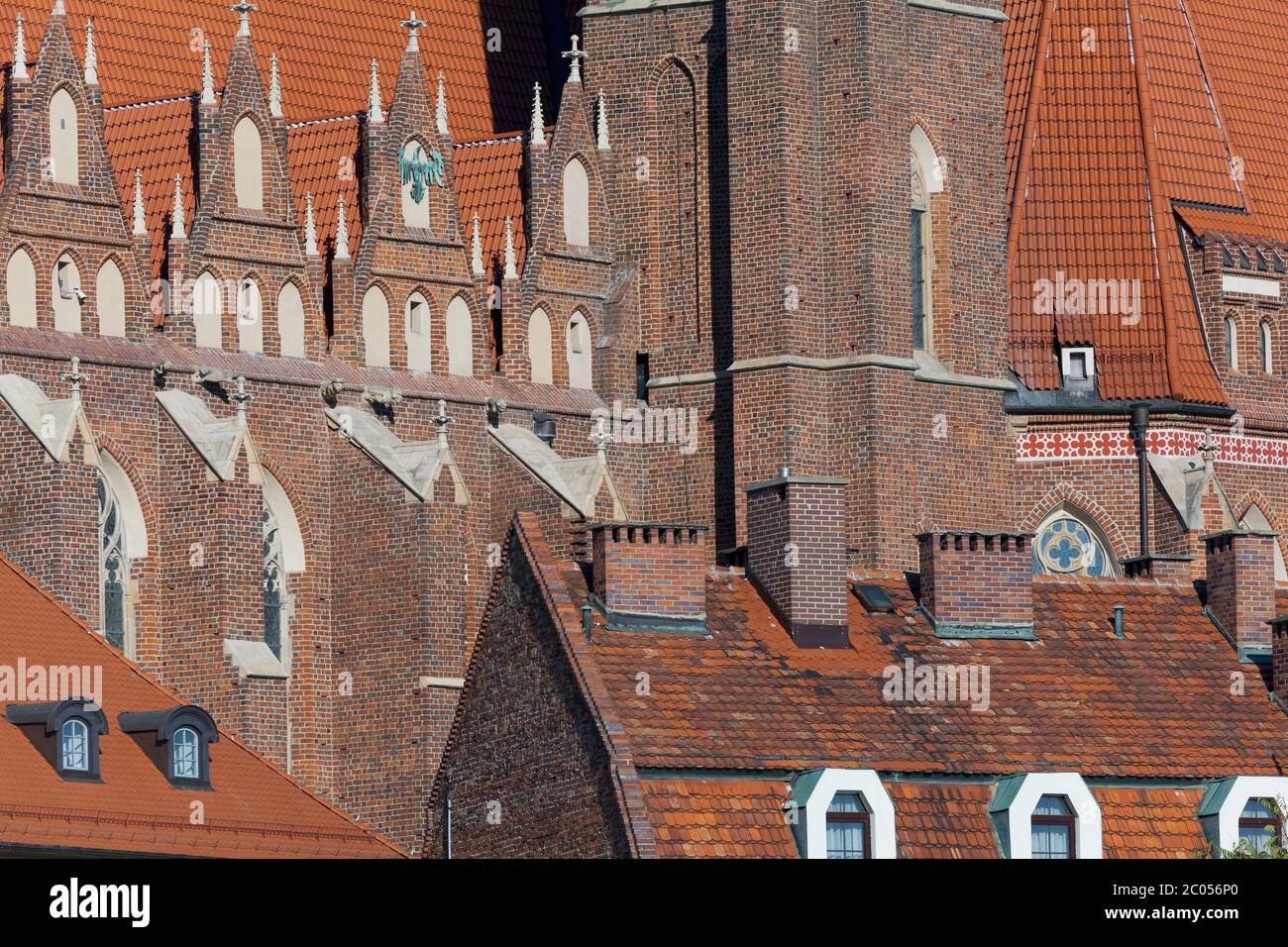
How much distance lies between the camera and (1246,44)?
252 feet

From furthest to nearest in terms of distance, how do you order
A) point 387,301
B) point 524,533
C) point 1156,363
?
point 1156,363 < point 387,301 < point 524,533

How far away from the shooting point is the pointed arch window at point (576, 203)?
225 feet

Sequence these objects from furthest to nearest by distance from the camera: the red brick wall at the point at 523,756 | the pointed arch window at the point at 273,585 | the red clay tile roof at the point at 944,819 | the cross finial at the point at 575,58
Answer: the cross finial at the point at 575,58
the pointed arch window at the point at 273,585
the red clay tile roof at the point at 944,819
the red brick wall at the point at 523,756

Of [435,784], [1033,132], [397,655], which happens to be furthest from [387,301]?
[435,784]

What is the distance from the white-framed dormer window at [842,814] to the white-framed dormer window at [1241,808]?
3.92m

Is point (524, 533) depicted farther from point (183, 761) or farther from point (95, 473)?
point (95, 473)

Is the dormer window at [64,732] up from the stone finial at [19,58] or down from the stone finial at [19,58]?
down

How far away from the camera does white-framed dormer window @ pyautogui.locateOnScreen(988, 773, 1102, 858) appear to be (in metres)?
47.2

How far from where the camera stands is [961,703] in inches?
1933

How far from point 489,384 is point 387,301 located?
2077mm

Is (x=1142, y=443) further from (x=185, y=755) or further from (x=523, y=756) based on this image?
(x=523, y=756)

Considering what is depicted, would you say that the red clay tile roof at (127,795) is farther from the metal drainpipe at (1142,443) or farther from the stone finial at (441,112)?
the metal drainpipe at (1142,443)

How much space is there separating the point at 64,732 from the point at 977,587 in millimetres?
10689

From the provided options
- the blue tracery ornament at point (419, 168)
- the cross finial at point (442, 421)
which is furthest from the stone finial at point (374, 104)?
the cross finial at point (442, 421)
